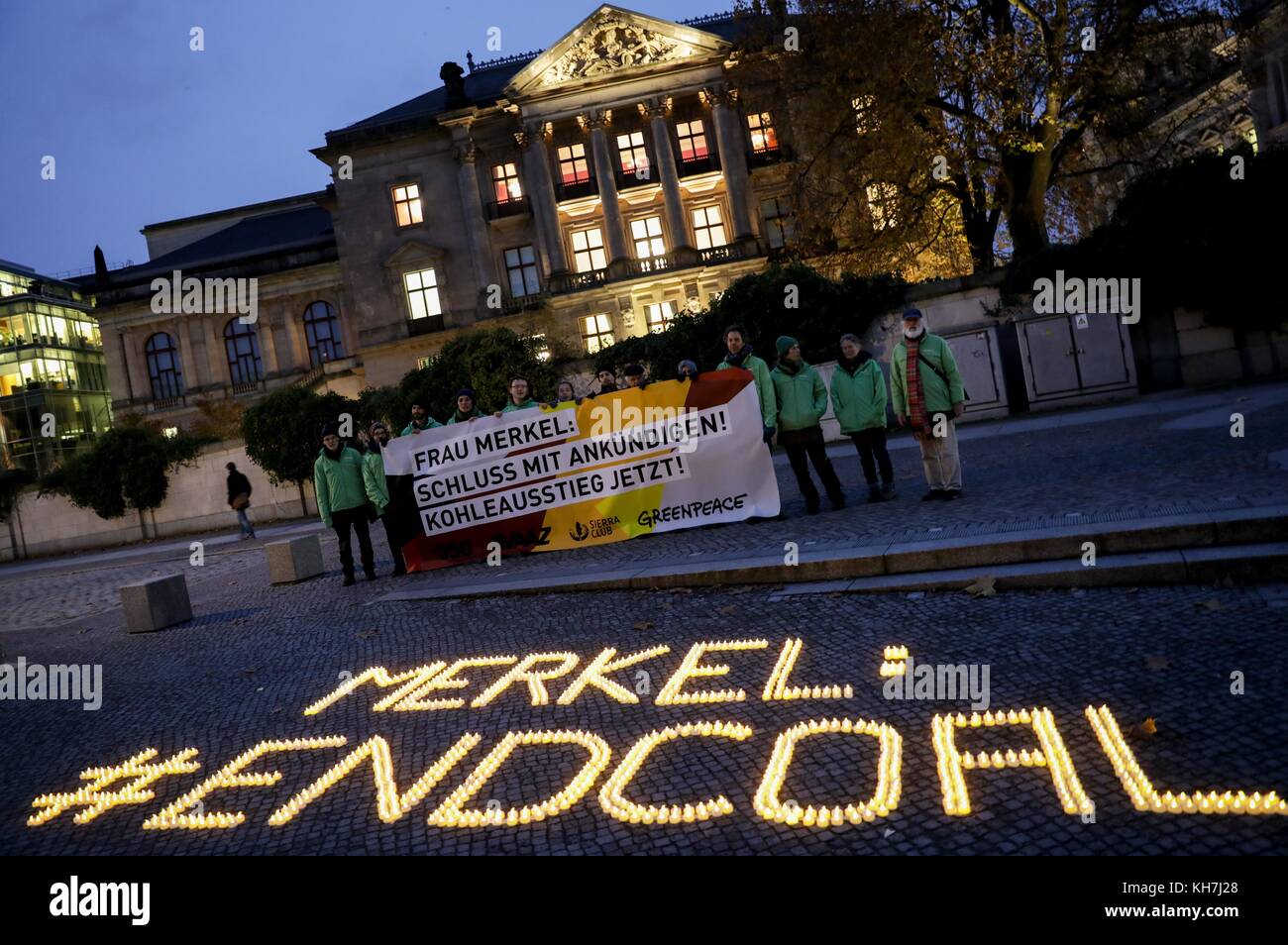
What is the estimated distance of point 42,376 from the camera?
68.8m

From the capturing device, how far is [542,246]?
1795 inches

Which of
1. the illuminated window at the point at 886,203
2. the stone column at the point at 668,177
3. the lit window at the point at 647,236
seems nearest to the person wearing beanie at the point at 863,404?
the illuminated window at the point at 886,203

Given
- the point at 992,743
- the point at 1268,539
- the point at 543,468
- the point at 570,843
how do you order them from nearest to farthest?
the point at 570,843 < the point at 992,743 < the point at 1268,539 < the point at 543,468

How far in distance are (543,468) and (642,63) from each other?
3829cm

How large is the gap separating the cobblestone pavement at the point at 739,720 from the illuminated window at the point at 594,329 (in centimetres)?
3656

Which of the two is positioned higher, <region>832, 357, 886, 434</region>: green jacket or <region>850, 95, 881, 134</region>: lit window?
<region>850, 95, 881, 134</region>: lit window

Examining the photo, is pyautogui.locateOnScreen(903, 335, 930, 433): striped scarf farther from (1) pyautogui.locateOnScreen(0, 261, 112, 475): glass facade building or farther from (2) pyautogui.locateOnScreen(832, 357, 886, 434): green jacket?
(1) pyautogui.locateOnScreen(0, 261, 112, 475): glass facade building

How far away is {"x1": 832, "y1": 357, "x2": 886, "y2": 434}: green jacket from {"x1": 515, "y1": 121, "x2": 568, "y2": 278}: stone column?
36171 mm
